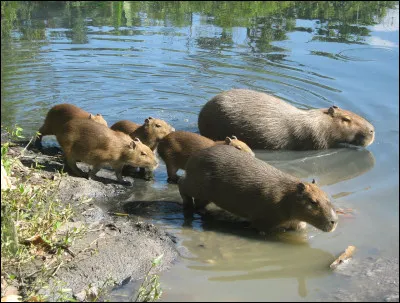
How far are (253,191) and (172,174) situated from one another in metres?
1.37

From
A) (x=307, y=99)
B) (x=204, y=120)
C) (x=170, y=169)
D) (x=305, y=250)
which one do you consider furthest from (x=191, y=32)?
(x=305, y=250)

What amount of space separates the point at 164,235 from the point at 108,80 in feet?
17.3

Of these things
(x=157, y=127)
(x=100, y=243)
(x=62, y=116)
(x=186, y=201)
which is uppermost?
(x=62, y=116)

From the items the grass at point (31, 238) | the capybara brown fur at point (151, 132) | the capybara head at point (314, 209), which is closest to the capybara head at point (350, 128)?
the capybara brown fur at point (151, 132)

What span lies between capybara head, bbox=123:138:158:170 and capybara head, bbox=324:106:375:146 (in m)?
2.55

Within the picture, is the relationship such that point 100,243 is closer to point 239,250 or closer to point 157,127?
point 239,250

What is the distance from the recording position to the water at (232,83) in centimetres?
508

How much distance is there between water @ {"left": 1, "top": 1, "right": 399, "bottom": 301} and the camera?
5078mm

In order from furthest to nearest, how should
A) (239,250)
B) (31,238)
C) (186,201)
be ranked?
1. (186,201)
2. (239,250)
3. (31,238)

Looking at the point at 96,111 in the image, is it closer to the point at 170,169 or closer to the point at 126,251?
the point at 170,169

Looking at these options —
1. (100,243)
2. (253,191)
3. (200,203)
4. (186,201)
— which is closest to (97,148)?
(186,201)

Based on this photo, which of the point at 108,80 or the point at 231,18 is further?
the point at 231,18

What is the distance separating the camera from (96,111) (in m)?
8.96

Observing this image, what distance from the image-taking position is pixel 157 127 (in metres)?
7.51
